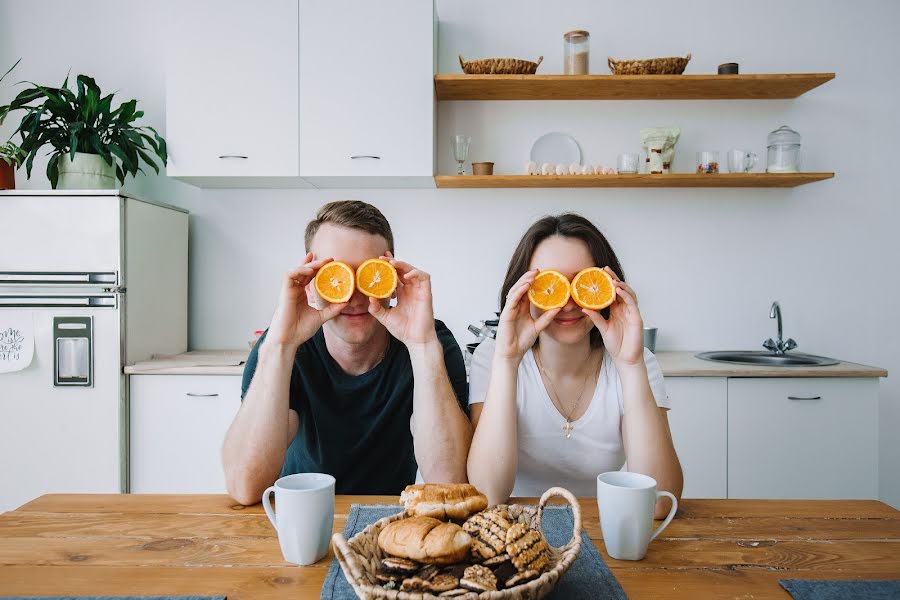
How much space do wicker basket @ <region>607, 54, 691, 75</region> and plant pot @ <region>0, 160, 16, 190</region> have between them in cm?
276

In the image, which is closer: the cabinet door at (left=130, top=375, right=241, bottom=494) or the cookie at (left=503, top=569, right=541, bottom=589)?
the cookie at (left=503, top=569, right=541, bottom=589)

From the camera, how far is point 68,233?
256cm

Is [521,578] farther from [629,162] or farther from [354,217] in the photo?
[629,162]

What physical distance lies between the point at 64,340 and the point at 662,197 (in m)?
2.86

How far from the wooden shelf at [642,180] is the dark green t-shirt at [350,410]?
56.2 inches

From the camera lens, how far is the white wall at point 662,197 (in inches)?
122

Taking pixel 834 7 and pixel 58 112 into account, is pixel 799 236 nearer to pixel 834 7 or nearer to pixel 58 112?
pixel 834 7

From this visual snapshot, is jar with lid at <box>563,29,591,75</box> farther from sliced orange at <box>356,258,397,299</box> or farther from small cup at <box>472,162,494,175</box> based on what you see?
sliced orange at <box>356,258,397,299</box>

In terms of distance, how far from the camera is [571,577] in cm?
88

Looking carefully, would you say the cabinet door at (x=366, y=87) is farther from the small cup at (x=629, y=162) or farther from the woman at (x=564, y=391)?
the woman at (x=564, y=391)

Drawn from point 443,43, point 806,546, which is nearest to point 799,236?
point 443,43

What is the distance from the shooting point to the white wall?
3094 millimetres

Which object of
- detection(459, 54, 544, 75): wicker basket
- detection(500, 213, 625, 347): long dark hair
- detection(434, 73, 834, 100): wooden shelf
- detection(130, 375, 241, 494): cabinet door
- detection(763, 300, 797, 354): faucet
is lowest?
detection(130, 375, 241, 494): cabinet door

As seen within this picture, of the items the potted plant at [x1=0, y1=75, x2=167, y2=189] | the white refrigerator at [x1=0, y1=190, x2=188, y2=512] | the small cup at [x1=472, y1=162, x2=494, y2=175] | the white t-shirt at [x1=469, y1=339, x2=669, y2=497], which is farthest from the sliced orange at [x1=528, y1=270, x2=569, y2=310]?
the potted plant at [x1=0, y1=75, x2=167, y2=189]
